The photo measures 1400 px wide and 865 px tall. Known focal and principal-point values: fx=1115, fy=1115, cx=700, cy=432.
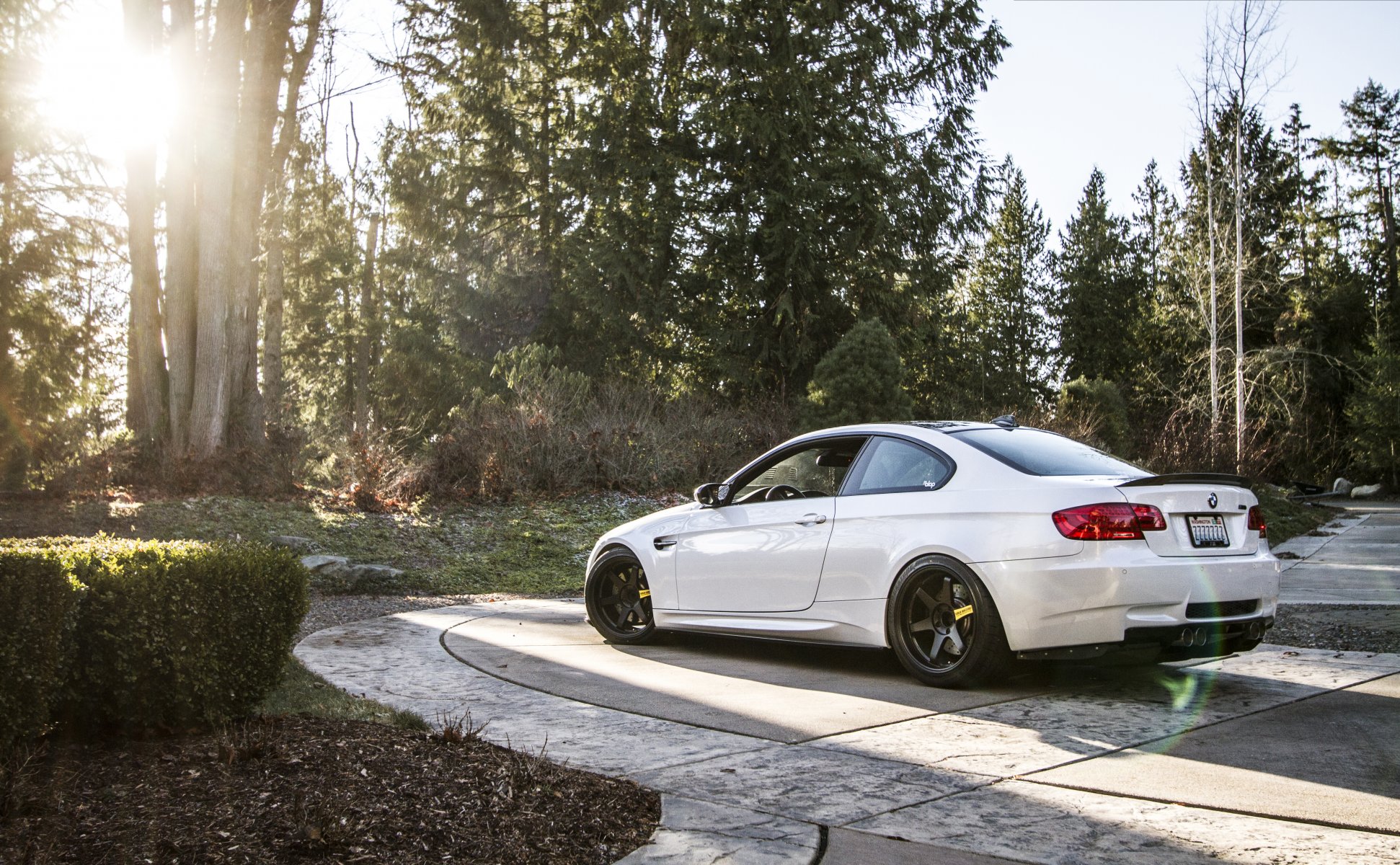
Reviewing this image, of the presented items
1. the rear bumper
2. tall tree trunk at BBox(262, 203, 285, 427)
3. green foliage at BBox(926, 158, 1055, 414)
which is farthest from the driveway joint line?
green foliage at BBox(926, 158, 1055, 414)

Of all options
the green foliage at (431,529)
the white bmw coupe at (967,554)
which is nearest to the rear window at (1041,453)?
the white bmw coupe at (967,554)

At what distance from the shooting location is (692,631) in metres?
7.68

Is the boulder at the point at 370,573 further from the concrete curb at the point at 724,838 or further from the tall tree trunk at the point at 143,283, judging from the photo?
the tall tree trunk at the point at 143,283

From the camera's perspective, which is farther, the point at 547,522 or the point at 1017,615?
the point at 547,522

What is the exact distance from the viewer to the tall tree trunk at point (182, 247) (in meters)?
18.0

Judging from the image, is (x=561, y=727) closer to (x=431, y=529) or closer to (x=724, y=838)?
(x=724, y=838)

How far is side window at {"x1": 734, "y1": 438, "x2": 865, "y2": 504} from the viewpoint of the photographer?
7133mm

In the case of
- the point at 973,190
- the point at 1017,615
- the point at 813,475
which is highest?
the point at 973,190

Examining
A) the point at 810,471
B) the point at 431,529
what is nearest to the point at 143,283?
the point at 431,529

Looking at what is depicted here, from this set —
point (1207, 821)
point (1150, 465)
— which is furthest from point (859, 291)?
point (1207, 821)

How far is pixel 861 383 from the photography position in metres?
22.4

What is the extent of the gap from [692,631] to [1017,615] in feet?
8.34

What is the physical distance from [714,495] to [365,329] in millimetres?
34915

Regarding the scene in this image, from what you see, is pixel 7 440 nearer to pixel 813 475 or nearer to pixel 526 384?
pixel 526 384
